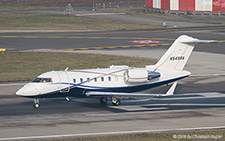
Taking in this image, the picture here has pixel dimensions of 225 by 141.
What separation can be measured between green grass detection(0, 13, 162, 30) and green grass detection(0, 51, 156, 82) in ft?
111

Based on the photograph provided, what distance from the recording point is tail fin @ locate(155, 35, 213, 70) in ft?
118

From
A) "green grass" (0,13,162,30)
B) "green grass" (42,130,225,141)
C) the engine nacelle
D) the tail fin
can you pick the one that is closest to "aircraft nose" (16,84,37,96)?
the engine nacelle

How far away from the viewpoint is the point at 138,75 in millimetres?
34250

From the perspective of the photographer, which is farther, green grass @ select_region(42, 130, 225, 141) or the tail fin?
the tail fin

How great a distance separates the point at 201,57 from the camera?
194 feet

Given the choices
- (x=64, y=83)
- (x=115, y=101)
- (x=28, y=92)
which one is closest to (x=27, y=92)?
(x=28, y=92)

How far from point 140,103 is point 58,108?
6.84 metres

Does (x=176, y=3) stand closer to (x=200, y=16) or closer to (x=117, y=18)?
Result: (x=200, y=16)

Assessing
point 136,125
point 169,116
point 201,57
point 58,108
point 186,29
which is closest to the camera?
point 136,125

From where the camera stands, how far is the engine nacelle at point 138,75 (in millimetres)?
34188

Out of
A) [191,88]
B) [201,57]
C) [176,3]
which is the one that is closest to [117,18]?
[176,3]

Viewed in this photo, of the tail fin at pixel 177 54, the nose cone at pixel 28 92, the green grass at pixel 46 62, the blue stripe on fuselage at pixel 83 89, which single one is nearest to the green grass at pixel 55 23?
the green grass at pixel 46 62

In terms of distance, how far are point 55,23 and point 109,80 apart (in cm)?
6991

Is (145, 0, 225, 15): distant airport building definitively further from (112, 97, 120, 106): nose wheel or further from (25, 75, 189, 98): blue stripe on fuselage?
(112, 97, 120, 106): nose wheel
